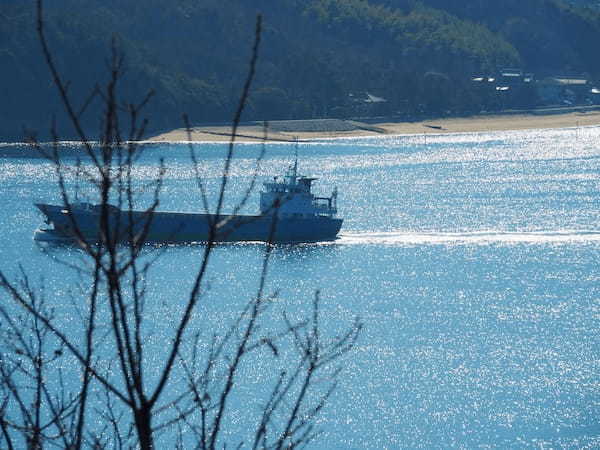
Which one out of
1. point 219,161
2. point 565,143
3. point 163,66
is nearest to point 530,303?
point 219,161

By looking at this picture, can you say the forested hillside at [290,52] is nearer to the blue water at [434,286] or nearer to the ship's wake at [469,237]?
the blue water at [434,286]

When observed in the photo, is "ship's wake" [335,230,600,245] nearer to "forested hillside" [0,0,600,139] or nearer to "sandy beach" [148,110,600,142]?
"sandy beach" [148,110,600,142]

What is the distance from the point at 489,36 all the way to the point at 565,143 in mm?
49973

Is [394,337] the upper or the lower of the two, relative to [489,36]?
lower

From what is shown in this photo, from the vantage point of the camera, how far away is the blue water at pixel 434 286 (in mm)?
25078

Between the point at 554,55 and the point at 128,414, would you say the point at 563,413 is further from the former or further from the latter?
the point at 554,55

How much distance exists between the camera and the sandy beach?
332 feet

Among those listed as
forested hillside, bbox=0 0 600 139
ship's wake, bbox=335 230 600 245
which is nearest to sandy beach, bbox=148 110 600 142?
forested hillside, bbox=0 0 600 139

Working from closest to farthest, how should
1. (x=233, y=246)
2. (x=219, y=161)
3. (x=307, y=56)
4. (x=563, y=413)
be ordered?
(x=563, y=413) < (x=233, y=246) < (x=219, y=161) < (x=307, y=56)

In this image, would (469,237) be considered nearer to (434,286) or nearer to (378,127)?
(434,286)

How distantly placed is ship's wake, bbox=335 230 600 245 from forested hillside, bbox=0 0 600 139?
148ft

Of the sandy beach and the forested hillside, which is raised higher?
the forested hillside

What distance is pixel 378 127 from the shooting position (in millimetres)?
112062

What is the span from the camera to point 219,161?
83562mm
